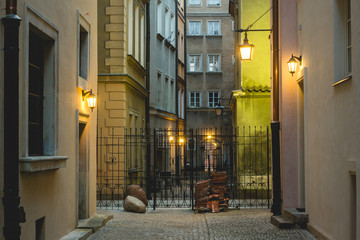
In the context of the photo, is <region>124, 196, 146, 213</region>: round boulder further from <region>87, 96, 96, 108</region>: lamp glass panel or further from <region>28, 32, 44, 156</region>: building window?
<region>28, 32, 44, 156</region>: building window

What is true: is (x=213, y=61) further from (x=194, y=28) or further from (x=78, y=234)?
(x=78, y=234)

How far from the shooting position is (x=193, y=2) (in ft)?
161

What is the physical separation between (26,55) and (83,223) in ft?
18.5

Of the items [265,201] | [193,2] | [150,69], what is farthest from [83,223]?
[193,2]

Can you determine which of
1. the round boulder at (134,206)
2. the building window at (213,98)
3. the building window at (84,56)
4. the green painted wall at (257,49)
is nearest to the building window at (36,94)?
the building window at (84,56)

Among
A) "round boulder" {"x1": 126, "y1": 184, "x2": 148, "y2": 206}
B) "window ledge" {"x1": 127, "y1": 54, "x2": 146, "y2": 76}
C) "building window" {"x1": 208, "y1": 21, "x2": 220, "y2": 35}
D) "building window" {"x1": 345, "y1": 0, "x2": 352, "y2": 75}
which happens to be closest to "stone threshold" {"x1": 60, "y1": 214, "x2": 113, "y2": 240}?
"round boulder" {"x1": 126, "y1": 184, "x2": 148, "y2": 206}

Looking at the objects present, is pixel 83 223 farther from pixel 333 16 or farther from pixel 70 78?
pixel 333 16

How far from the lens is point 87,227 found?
12.4 metres

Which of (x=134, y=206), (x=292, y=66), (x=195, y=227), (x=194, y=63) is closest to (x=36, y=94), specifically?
(x=195, y=227)

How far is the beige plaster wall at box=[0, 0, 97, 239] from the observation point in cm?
852

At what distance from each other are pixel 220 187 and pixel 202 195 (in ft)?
2.17

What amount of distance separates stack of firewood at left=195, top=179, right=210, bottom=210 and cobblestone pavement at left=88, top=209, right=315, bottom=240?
467 millimetres

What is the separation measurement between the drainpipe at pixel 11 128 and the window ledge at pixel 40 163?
2564 mm

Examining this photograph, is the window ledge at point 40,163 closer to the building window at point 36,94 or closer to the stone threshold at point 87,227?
the building window at point 36,94
